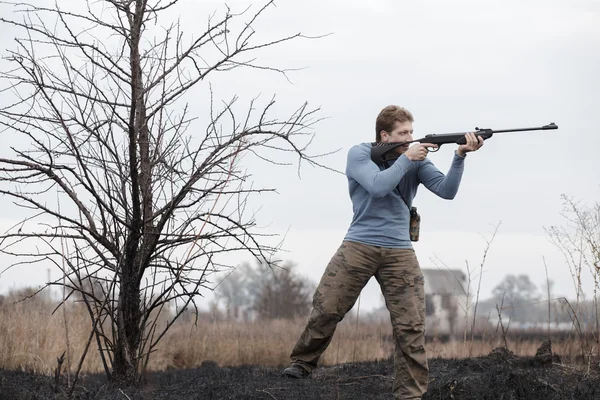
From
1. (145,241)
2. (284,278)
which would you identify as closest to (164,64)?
(145,241)

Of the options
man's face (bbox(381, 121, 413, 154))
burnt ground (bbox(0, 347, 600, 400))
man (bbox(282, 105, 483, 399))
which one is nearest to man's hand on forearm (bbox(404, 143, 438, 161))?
man (bbox(282, 105, 483, 399))

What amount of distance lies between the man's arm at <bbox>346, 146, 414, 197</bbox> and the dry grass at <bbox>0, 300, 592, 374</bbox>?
2964 mm

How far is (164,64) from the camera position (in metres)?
6.77

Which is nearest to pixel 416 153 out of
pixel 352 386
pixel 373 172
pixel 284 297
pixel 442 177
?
pixel 373 172

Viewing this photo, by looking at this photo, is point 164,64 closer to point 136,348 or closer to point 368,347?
point 136,348

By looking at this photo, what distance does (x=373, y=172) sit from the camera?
5.80m

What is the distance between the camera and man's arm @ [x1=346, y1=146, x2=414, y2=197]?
18.5 ft

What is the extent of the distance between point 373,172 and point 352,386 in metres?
1.98

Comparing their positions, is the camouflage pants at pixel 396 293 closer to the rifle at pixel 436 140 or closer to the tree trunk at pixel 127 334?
the rifle at pixel 436 140

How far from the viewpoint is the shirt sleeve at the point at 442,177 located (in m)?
5.92

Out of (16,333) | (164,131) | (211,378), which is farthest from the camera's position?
(16,333)

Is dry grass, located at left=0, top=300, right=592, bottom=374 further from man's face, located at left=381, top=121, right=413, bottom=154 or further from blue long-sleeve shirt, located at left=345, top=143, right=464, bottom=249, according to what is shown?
man's face, located at left=381, top=121, right=413, bottom=154

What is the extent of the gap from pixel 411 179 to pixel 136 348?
2504 millimetres

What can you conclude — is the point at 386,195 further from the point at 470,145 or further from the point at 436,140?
the point at 470,145
